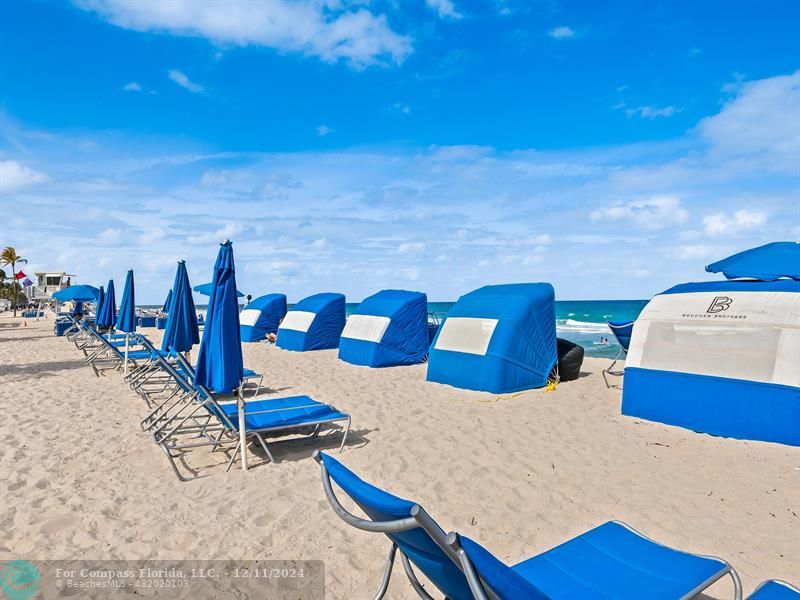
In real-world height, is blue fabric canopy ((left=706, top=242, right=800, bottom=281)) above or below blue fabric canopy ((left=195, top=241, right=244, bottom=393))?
above

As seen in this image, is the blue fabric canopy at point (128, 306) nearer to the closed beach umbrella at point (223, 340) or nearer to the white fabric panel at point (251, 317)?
the white fabric panel at point (251, 317)

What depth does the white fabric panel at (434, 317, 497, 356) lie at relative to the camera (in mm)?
10102

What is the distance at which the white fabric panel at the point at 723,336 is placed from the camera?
671 centimetres

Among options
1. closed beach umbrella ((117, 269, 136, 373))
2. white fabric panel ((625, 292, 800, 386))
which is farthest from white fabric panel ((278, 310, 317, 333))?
white fabric panel ((625, 292, 800, 386))

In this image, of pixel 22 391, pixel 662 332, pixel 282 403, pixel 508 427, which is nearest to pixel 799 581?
pixel 508 427

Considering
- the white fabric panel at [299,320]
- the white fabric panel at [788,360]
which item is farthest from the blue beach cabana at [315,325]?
the white fabric panel at [788,360]

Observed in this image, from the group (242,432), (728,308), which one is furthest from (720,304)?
(242,432)

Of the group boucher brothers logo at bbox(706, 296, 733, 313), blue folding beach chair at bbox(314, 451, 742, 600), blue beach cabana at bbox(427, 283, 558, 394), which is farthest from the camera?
blue beach cabana at bbox(427, 283, 558, 394)

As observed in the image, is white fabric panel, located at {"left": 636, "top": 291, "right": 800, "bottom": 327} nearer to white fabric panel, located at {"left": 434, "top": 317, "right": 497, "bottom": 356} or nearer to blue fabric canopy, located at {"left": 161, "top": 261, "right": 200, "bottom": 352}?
white fabric panel, located at {"left": 434, "top": 317, "right": 497, "bottom": 356}

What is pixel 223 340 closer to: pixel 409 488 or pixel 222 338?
pixel 222 338

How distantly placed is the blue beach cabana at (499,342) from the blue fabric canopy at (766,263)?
3304 millimetres

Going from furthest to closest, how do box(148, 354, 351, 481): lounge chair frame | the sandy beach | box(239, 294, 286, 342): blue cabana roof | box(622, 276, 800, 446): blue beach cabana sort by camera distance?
1. box(239, 294, 286, 342): blue cabana roof
2. box(622, 276, 800, 446): blue beach cabana
3. box(148, 354, 351, 481): lounge chair frame
4. the sandy beach

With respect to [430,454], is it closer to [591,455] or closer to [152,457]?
[591,455]

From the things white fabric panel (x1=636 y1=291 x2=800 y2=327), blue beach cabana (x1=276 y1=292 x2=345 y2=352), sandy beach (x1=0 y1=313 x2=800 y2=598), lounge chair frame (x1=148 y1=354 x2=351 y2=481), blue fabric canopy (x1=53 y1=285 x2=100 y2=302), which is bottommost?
sandy beach (x1=0 y1=313 x2=800 y2=598)
